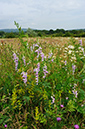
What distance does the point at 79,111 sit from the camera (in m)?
1.89

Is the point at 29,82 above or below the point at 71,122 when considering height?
above

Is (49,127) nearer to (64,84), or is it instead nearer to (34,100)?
(34,100)

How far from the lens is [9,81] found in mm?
2277

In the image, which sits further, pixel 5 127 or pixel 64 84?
pixel 64 84

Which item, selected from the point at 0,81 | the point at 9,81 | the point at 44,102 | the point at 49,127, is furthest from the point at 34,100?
the point at 0,81

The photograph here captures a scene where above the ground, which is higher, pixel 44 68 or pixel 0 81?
pixel 44 68

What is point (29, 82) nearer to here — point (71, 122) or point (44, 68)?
point (44, 68)

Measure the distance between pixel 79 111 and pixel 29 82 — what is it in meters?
0.81

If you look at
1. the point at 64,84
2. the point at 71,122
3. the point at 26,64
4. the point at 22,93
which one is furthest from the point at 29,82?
the point at 71,122

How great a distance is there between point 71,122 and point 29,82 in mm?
793

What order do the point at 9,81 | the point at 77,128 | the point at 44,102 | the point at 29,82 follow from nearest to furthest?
the point at 77,128, the point at 44,102, the point at 29,82, the point at 9,81

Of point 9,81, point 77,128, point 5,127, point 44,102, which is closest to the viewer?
point 77,128

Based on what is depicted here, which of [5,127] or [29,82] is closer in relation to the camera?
[5,127]

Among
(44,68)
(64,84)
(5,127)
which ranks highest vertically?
(44,68)
